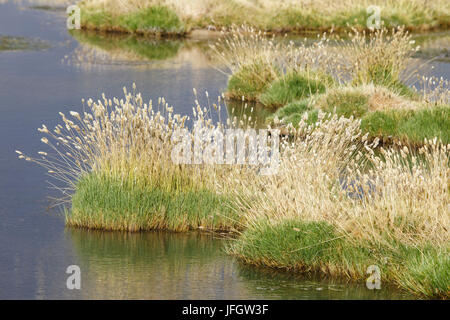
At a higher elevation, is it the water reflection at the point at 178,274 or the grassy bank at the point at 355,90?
the grassy bank at the point at 355,90

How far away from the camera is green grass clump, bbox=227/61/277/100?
781 inches

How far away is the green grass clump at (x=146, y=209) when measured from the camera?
1107cm

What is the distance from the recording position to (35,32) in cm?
2941

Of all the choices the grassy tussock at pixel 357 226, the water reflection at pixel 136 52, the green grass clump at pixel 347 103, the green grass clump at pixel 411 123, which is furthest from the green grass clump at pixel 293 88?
the grassy tussock at pixel 357 226

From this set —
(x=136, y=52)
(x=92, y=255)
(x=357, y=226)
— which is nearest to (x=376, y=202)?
(x=357, y=226)

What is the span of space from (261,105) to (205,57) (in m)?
6.75

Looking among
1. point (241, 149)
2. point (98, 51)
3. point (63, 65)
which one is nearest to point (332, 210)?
point (241, 149)

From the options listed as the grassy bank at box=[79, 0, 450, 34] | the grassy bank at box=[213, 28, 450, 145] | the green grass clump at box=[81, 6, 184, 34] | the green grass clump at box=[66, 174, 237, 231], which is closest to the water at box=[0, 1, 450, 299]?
the green grass clump at box=[66, 174, 237, 231]

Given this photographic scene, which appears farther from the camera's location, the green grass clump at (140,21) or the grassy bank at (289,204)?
the green grass clump at (140,21)

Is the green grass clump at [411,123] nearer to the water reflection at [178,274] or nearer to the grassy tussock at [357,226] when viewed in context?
the grassy tussock at [357,226]

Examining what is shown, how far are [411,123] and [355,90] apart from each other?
5.65 ft

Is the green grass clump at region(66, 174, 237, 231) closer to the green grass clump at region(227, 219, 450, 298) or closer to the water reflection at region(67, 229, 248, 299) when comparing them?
the water reflection at region(67, 229, 248, 299)

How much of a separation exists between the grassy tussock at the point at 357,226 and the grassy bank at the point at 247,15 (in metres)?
20.1

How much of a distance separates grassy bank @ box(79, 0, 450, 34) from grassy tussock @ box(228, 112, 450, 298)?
65.9ft
